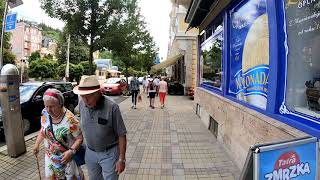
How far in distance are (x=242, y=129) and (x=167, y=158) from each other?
181 cm

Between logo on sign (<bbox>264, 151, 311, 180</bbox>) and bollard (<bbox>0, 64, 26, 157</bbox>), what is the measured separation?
589 cm

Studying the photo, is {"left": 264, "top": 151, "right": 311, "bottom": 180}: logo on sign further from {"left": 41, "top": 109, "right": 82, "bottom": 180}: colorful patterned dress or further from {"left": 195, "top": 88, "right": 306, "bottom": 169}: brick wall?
{"left": 41, "top": 109, "right": 82, "bottom": 180}: colorful patterned dress

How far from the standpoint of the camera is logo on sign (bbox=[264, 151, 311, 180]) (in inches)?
88.3

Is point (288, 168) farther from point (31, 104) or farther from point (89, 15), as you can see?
point (89, 15)

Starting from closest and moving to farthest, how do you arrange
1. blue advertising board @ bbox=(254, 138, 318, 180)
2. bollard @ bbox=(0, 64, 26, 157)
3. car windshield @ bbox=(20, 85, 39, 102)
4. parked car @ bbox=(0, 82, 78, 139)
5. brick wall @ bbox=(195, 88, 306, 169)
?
blue advertising board @ bbox=(254, 138, 318, 180) < brick wall @ bbox=(195, 88, 306, 169) < bollard @ bbox=(0, 64, 26, 157) < parked car @ bbox=(0, 82, 78, 139) < car windshield @ bbox=(20, 85, 39, 102)

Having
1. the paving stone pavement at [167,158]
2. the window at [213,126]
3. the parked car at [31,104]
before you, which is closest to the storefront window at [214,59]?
the window at [213,126]

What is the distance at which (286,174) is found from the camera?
7.57 ft

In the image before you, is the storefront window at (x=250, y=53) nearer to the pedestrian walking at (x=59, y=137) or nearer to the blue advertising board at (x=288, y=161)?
the blue advertising board at (x=288, y=161)

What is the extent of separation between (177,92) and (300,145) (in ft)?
81.1

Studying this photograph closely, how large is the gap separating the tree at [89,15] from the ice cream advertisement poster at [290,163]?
600 inches

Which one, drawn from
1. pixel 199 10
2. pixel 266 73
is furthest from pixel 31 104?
pixel 266 73

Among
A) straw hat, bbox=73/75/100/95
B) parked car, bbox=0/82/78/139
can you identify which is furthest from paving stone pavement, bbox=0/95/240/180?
straw hat, bbox=73/75/100/95

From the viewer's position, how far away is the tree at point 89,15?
16.3 metres

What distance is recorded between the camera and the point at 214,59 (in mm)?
9898
